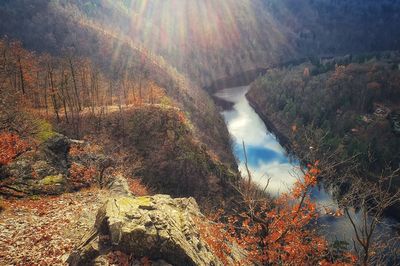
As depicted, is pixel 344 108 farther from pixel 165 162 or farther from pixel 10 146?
pixel 10 146

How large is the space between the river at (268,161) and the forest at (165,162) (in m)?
1.29

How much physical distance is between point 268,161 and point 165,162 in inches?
2213

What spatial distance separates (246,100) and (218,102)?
61.6ft

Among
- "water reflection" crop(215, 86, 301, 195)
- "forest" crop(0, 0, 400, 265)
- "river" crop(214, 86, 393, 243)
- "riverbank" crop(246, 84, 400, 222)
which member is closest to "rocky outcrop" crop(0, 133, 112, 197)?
"forest" crop(0, 0, 400, 265)

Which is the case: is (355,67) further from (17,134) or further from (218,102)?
(17,134)

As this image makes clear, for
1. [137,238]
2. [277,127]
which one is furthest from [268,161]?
[137,238]

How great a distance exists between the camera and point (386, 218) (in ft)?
264

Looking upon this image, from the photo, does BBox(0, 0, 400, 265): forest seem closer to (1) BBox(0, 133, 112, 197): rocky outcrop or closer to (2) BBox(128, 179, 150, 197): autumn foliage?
(1) BBox(0, 133, 112, 197): rocky outcrop

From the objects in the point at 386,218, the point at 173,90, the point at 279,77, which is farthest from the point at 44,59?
the point at 279,77

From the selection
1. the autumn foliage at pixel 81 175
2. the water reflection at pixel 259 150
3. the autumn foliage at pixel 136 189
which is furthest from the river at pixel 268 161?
the autumn foliage at pixel 81 175

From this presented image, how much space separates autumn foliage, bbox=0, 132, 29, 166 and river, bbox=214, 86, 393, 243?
4760 centimetres

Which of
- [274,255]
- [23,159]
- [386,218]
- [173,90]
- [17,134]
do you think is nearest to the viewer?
[274,255]

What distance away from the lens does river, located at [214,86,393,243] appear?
73750mm

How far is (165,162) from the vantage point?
6756 centimetres
